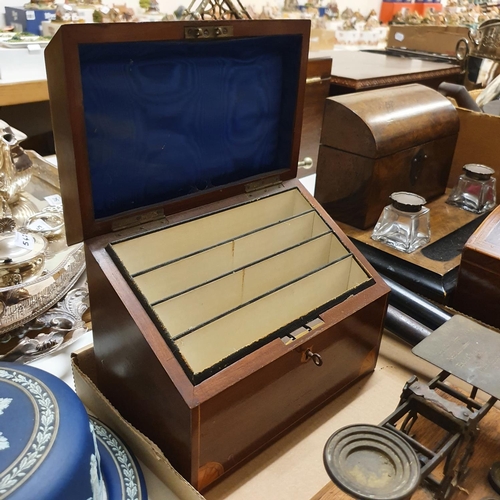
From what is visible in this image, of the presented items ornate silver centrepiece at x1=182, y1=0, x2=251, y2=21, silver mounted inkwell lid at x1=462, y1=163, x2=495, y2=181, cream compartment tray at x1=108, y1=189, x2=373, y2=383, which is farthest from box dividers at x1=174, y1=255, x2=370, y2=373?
silver mounted inkwell lid at x1=462, y1=163, x2=495, y2=181

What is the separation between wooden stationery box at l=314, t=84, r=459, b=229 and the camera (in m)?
1.11

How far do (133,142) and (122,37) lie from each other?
0.16m

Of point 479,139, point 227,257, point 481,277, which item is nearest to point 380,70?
point 479,139

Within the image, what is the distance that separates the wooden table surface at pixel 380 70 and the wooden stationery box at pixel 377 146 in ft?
1.67

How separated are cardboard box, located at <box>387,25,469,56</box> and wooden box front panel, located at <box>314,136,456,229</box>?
142 cm

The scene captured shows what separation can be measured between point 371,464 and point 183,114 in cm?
56

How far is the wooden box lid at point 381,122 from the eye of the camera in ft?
3.60

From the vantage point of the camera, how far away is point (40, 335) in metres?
0.88

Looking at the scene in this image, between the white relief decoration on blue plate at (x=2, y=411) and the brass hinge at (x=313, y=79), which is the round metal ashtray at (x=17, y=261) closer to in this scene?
the white relief decoration on blue plate at (x=2, y=411)

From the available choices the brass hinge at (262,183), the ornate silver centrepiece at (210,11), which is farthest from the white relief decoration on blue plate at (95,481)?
the ornate silver centrepiece at (210,11)

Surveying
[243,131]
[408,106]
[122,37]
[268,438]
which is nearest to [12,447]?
[268,438]

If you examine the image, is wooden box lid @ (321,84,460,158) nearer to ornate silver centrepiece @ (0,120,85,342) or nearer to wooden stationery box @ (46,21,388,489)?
wooden stationery box @ (46,21,388,489)

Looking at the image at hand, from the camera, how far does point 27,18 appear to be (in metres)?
2.60

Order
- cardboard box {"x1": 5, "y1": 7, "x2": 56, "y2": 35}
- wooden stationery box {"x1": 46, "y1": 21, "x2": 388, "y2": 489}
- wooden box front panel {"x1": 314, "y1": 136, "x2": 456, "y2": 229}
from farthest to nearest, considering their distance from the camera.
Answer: cardboard box {"x1": 5, "y1": 7, "x2": 56, "y2": 35} < wooden box front panel {"x1": 314, "y1": 136, "x2": 456, "y2": 229} < wooden stationery box {"x1": 46, "y1": 21, "x2": 388, "y2": 489}
